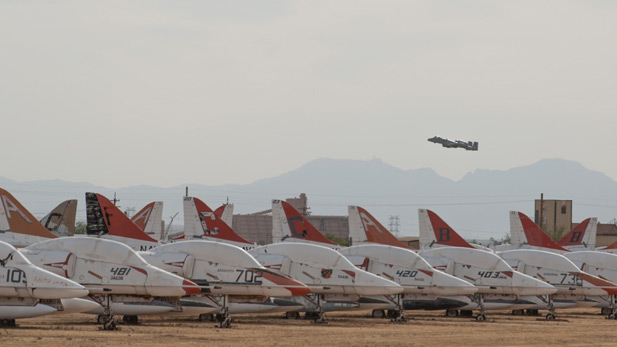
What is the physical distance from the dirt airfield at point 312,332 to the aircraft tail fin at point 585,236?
2224 centimetres

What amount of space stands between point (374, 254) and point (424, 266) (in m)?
2.13

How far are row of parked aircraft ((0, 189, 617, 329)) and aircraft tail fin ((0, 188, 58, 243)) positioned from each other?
4 centimetres

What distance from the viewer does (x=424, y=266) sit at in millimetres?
48344

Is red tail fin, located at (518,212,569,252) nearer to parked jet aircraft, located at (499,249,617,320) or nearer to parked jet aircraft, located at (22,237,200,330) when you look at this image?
parked jet aircraft, located at (499,249,617,320)

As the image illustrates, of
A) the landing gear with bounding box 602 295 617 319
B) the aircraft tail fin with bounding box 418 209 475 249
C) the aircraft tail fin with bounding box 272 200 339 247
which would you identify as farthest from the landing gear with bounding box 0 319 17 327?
the landing gear with bounding box 602 295 617 319

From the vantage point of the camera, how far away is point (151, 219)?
2378 inches

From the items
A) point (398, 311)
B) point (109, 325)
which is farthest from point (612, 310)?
point (109, 325)

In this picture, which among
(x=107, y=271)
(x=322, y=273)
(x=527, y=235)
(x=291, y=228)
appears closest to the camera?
(x=107, y=271)

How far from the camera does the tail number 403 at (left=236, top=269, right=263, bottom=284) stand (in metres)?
40.5

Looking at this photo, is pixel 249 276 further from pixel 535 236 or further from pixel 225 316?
pixel 535 236

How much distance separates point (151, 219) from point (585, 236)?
27.6 m

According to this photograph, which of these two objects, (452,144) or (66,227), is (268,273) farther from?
(452,144)

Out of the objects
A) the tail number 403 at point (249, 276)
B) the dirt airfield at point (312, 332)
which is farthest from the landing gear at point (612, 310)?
the tail number 403 at point (249, 276)

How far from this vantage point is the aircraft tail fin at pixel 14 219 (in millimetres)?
44750
